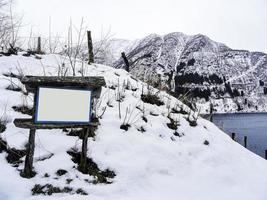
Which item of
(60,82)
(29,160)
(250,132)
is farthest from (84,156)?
(250,132)

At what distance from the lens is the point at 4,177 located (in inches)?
140

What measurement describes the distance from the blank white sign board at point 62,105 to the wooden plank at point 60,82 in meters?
0.07

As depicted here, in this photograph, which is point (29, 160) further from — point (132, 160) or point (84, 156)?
point (132, 160)

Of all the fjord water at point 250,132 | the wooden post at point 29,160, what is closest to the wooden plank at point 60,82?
the wooden post at point 29,160

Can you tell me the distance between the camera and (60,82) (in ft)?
12.3

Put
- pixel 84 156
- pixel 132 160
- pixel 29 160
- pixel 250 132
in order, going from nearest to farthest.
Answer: pixel 29 160 < pixel 84 156 < pixel 132 160 < pixel 250 132

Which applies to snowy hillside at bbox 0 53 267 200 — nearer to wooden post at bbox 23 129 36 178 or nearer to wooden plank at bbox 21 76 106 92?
wooden post at bbox 23 129 36 178

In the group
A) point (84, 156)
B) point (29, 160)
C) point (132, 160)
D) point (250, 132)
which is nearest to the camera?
point (29, 160)

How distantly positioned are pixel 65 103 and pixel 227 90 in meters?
195

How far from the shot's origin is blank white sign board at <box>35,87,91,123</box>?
12.0ft

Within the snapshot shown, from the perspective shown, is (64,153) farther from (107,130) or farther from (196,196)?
(196,196)

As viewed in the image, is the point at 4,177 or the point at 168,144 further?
the point at 168,144

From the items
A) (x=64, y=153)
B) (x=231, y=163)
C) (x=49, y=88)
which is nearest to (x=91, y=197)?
(x=64, y=153)

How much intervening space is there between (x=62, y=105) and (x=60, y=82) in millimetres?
291
